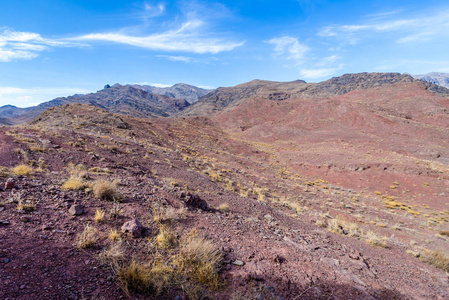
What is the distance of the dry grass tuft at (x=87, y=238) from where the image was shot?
130 inches

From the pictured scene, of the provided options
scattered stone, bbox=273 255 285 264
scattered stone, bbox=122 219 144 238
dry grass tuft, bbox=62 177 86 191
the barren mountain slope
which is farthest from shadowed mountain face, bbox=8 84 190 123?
scattered stone, bbox=273 255 285 264

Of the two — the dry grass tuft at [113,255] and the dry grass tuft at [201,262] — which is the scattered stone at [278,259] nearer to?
the dry grass tuft at [201,262]

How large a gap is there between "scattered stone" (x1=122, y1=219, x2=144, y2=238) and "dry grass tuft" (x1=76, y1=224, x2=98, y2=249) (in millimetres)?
487

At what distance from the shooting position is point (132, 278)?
2.81 m

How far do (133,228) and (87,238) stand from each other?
746mm

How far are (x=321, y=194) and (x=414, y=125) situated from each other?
4101 cm

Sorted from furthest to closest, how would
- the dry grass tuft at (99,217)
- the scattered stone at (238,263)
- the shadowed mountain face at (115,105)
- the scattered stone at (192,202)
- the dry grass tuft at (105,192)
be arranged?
the shadowed mountain face at (115,105) → the scattered stone at (192,202) → the dry grass tuft at (105,192) → the dry grass tuft at (99,217) → the scattered stone at (238,263)

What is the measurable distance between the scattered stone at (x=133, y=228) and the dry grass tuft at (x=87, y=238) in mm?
487

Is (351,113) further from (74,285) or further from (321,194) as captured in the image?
(74,285)

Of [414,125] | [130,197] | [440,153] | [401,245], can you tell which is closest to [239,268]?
[130,197]

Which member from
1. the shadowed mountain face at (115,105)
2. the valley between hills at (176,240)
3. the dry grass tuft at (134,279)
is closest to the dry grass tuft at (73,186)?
the valley between hills at (176,240)

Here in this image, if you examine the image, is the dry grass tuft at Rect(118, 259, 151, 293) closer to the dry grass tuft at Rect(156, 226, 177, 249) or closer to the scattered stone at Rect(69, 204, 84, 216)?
the dry grass tuft at Rect(156, 226, 177, 249)

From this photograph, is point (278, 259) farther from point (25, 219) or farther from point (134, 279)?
point (25, 219)

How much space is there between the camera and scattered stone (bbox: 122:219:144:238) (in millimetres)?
3861
